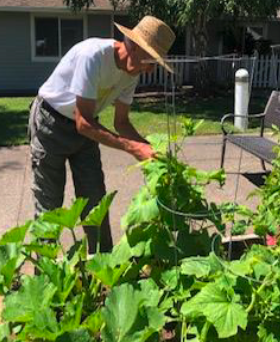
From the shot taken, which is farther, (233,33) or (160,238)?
(233,33)

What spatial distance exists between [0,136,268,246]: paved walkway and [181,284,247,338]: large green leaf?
2.75 metres

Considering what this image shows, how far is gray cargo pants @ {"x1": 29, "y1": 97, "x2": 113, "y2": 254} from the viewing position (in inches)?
131

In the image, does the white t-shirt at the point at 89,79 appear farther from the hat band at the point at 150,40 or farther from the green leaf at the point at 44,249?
the green leaf at the point at 44,249

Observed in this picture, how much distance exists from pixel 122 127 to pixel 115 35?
15.6 m

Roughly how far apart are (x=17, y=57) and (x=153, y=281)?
1645 centimetres

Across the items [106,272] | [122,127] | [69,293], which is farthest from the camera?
[122,127]

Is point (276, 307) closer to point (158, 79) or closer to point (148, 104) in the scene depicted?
point (148, 104)

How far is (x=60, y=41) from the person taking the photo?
18.0 meters

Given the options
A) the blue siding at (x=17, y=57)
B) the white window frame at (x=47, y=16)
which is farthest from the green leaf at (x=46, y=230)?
the white window frame at (x=47, y=16)

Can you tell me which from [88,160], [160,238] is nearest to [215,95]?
[88,160]

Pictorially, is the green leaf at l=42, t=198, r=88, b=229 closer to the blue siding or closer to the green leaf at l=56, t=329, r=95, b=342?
the green leaf at l=56, t=329, r=95, b=342

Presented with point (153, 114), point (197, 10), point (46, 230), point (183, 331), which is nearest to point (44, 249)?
point (46, 230)

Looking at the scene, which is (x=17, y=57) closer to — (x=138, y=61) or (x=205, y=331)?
(x=138, y=61)

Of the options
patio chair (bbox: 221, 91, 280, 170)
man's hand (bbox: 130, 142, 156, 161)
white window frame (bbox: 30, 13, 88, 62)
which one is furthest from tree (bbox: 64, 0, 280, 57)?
man's hand (bbox: 130, 142, 156, 161)
